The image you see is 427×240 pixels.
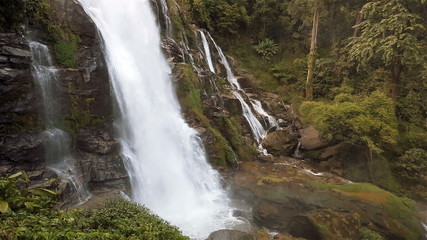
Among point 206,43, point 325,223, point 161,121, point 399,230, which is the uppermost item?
point 206,43

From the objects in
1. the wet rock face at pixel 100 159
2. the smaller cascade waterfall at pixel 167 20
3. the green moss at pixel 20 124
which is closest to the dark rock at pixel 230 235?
the wet rock face at pixel 100 159

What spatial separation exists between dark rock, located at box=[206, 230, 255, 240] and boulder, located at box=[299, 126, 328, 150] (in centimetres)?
822

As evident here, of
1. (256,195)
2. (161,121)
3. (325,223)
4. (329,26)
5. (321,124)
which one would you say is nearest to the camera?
(325,223)

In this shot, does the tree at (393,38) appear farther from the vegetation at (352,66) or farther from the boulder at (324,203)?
the boulder at (324,203)

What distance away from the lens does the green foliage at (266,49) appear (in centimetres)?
2527

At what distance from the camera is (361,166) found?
14469 mm

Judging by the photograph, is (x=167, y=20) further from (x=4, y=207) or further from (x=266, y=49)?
(x=4, y=207)

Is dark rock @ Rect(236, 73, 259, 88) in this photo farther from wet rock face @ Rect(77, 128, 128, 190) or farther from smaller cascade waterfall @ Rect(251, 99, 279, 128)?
wet rock face @ Rect(77, 128, 128, 190)

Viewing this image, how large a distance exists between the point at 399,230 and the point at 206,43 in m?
16.4

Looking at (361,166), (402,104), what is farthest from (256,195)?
(402,104)

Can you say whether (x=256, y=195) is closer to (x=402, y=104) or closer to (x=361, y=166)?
(x=361, y=166)

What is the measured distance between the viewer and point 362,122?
43.8ft

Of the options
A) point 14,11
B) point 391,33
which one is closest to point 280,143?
point 391,33

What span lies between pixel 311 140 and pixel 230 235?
896 centimetres
